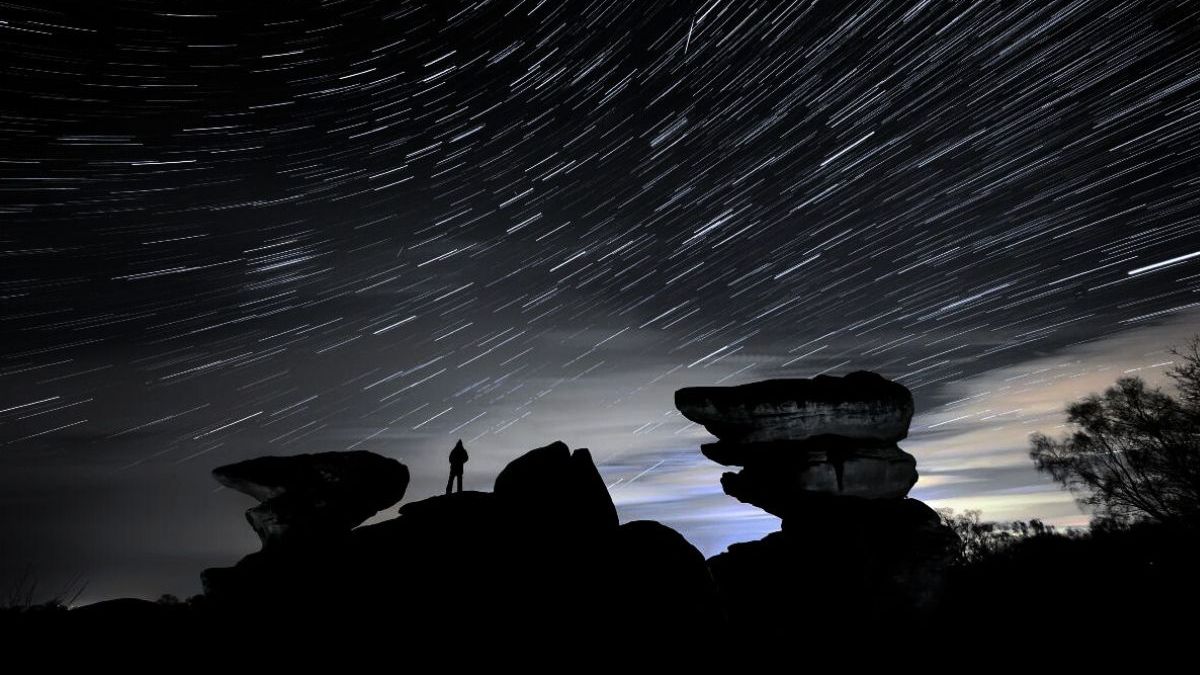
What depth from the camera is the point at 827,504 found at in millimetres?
20438

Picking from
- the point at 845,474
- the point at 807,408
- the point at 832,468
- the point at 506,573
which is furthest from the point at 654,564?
the point at 845,474

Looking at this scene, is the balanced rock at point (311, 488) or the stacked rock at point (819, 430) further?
the stacked rock at point (819, 430)

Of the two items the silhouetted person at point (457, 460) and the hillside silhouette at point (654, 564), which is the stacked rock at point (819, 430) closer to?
the hillside silhouette at point (654, 564)

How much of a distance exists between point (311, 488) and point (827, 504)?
17.8 metres

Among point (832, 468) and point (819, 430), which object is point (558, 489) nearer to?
point (819, 430)

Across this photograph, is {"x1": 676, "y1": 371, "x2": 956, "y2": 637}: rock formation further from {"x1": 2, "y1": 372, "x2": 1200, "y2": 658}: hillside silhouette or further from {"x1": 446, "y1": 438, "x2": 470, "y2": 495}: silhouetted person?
{"x1": 446, "y1": 438, "x2": 470, "y2": 495}: silhouetted person

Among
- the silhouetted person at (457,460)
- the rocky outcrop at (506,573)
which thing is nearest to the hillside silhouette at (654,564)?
the rocky outcrop at (506,573)

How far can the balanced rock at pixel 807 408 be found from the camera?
20531 millimetres

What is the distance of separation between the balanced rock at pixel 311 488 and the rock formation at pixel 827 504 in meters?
11.4

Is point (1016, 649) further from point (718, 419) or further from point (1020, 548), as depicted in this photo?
point (1020, 548)

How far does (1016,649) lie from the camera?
1703cm

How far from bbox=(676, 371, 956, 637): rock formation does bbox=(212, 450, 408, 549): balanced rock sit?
37.5 feet

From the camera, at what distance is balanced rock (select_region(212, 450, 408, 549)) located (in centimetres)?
1903

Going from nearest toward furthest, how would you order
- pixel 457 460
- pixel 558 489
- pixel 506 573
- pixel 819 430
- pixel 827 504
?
pixel 506 573 < pixel 558 489 < pixel 457 460 < pixel 827 504 < pixel 819 430
